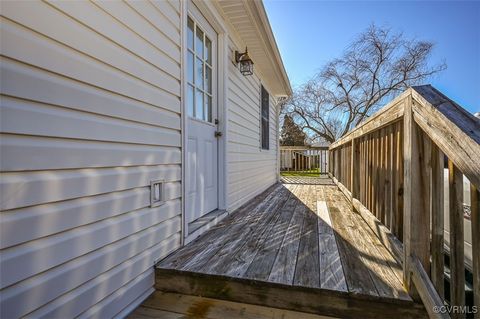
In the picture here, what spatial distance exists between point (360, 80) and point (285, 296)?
15.7 m

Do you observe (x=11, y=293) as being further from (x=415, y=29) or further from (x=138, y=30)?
(x=415, y=29)

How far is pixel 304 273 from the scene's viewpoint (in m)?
1.57

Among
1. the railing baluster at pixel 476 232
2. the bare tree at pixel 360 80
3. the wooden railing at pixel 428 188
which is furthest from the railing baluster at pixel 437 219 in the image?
the bare tree at pixel 360 80

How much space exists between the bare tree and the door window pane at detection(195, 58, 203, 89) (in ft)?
46.0

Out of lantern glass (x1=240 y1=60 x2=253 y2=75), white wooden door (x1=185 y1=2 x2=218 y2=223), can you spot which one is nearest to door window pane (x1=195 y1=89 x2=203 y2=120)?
white wooden door (x1=185 y1=2 x2=218 y2=223)

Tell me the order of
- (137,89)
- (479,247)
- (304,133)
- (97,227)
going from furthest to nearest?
(304,133), (137,89), (97,227), (479,247)

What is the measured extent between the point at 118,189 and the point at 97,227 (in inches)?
8.7

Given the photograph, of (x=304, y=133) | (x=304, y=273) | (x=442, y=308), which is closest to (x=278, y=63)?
(x=304, y=273)

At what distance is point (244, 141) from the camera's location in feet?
12.9

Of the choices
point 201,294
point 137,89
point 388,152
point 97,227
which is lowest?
point 201,294

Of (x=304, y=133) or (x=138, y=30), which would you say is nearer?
(x=138, y=30)

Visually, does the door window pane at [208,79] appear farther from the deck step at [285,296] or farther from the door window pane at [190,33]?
the deck step at [285,296]

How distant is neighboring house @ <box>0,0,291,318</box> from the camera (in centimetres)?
92

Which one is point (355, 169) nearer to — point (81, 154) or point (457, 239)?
point (457, 239)
